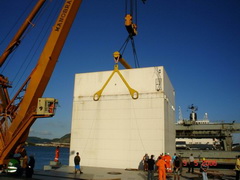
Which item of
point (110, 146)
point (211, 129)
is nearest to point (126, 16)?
point (110, 146)

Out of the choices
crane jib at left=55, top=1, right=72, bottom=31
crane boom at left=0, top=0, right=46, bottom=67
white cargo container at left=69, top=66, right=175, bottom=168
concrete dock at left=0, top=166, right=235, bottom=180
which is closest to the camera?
concrete dock at left=0, top=166, right=235, bottom=180

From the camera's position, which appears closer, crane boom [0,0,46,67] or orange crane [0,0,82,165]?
orange crane [0,0,82,165]

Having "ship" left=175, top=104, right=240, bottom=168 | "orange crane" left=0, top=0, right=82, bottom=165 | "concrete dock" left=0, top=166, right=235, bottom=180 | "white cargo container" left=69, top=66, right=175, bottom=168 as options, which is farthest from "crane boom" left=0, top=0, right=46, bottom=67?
"ship" left=175, top=104, right=240, bottom=168

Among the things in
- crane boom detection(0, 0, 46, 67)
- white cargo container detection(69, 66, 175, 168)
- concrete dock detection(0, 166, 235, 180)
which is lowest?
concrete dock detection(0, 166, 235, 180)

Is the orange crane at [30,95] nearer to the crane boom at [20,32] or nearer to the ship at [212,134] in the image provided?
the crane boom at [20,32]

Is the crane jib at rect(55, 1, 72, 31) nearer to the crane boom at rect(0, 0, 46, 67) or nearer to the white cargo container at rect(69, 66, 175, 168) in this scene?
the crane boom at rect(0, 0, 46, 67)

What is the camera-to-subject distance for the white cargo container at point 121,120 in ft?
71.1

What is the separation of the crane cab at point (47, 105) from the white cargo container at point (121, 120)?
23.4ft

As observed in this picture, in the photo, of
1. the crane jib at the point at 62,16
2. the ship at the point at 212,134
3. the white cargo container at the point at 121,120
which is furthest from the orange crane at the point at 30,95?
the ship at the point at 212,134

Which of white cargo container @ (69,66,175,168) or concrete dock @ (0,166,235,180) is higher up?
white cargo container @ (69,66,175,168)

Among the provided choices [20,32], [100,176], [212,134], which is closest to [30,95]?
[20,32]

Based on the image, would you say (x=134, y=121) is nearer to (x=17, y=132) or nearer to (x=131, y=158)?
(x=131, y=158)

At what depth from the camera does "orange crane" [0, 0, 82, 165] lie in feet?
57.7

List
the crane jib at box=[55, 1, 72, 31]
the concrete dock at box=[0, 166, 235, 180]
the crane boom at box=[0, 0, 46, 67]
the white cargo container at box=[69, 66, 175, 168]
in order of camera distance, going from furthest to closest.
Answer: the white cargo container at box=[69, 66, 175, 168]
the crane boom at box=[0, 0, 46, 67]
the crane jib at box=[55, 1, 72, 31]
the concrete dock at box=[0, 166, 235, 180]
